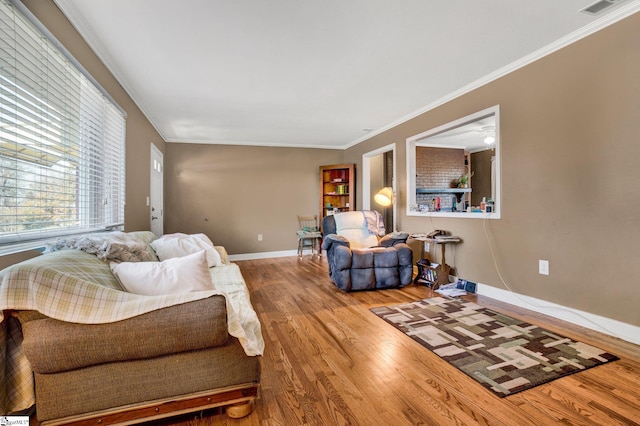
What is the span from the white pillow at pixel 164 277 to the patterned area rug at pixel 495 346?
63.5 inches

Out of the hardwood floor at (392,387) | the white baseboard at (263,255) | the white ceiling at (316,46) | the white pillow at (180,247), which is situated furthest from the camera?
the white baseboard at (263,255)

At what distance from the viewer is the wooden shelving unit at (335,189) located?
610 centimetres

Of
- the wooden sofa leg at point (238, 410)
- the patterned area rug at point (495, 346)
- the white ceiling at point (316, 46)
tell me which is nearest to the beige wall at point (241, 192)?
the white ceiling at point (316, 46)

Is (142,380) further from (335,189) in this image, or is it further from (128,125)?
(335,189)

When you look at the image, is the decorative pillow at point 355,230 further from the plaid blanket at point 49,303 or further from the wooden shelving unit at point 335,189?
the plaid blanket at point 49,303

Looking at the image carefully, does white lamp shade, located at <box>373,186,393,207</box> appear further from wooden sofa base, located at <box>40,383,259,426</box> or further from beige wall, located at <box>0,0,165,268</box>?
wooden sofa base, located at <box>40,383,259,426</box>

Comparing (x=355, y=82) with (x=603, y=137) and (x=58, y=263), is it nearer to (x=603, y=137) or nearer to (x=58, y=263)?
(x=603, y=137)

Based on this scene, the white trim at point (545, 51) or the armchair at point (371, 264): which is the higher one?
the white trim at point (545, 51)

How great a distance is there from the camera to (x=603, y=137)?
7.52ft

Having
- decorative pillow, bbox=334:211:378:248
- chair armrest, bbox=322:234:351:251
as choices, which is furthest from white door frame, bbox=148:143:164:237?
decorative pillow, bbox=334:211:378:248

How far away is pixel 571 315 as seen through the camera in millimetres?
2496

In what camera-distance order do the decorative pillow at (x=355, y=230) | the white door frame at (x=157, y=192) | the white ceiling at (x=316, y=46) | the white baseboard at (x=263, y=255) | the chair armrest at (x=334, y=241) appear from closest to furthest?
the white ceiling at (x=316, y=46) → the chair armrest at (x=334, y=241) → the decorative pillow at (x=355, y=230) → the white door frame at (x=157, y=192) → the white baseboard at (x=263, y=255)

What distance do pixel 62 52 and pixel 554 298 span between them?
166 inches

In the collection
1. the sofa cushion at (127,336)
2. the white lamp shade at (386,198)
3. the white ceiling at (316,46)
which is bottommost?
the sofa cushion at (127,336)
